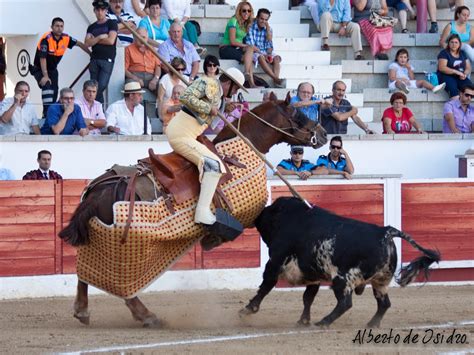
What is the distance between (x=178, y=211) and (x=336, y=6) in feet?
24.2

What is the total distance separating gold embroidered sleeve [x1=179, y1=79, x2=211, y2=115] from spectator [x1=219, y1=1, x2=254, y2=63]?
18.7 ft

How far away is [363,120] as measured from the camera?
1490cm

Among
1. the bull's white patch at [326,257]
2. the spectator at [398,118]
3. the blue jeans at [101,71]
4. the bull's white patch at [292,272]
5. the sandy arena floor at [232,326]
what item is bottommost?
the sandy arena floor at [232,326]

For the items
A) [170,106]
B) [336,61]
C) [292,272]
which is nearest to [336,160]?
[170,106]

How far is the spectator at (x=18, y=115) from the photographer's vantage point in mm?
12445

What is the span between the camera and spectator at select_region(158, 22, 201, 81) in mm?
13781

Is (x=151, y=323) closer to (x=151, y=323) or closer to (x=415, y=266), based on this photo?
(x=151, y=323)

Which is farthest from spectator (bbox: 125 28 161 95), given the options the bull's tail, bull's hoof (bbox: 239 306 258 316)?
the bull's tail

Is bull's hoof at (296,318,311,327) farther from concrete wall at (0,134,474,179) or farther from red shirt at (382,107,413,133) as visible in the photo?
red shirt at (382,107,413,133)

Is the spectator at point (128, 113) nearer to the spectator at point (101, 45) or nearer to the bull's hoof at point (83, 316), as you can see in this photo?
the spectator at point (101, 45)

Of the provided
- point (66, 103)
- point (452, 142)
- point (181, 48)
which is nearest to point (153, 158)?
point (66, 103)

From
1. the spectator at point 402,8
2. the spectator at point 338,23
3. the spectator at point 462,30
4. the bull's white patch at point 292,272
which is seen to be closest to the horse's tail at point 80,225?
the bull's white patch at point 292,272

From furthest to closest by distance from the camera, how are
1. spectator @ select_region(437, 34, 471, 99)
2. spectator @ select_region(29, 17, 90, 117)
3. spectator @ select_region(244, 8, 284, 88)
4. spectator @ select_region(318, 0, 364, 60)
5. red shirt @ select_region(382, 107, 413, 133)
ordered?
spectator @ select_region(318, 0, 364, 60) → spectator @ select_region(437, 34, 471, 99) → spectator @ select_region(244, 8, 284, 88) → red shirt @ select_region(382, 107, 413, 133) → spectator @ select_region(29, 17, 90, 117)

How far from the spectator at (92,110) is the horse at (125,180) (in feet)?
11.8
